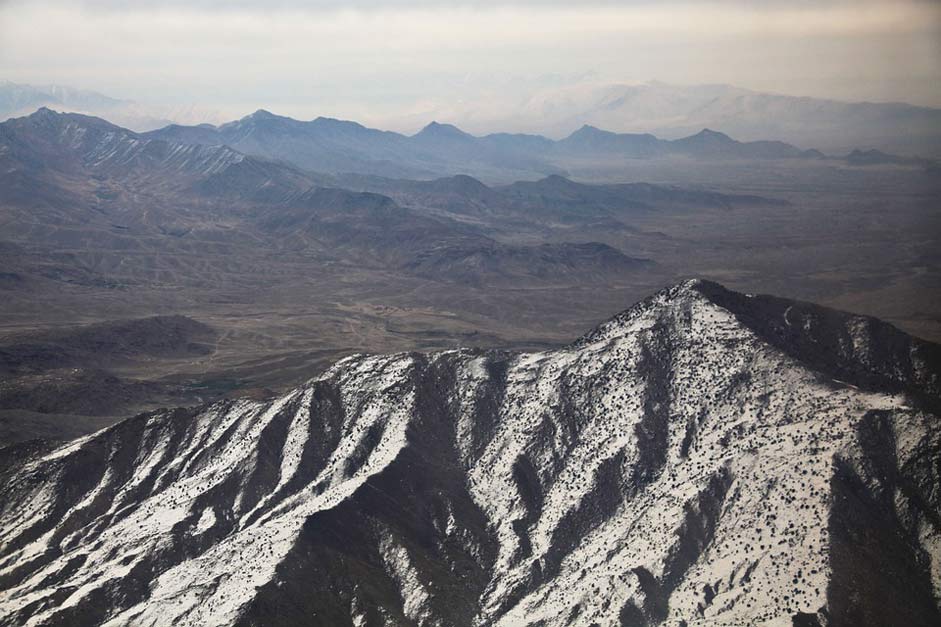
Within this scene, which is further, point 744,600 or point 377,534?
point 377,534

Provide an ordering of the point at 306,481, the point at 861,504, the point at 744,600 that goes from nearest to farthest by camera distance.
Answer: the point at 744,600 → the point at 861,504 → the point at 306,481

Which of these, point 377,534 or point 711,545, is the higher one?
point 711,545

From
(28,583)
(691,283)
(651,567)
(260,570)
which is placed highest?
(691,283)

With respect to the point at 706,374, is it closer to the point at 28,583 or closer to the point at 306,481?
the point at 306,481

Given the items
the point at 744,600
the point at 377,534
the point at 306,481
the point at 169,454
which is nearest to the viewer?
the point at 744,600

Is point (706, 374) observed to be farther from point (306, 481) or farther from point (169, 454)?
point (169, 454)

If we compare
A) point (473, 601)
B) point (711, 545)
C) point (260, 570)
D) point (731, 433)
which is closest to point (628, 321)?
point (731, 433)
